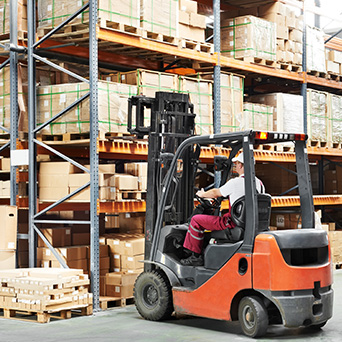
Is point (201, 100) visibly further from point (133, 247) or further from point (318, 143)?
point (318, 143)

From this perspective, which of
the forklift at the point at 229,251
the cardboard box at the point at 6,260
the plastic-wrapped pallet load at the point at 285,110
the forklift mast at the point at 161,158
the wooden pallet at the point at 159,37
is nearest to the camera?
the forklift at the point at 229,251

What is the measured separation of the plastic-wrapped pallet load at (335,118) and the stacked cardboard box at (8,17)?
7.12m

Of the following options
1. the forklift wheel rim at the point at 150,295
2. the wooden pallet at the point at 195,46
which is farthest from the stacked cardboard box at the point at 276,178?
the forklift wheel rim at the point at 150,295

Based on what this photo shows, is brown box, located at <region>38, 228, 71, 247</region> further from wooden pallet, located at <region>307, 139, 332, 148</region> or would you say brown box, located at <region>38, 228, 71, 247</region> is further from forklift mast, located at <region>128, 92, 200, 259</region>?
wooden pallet, located at <region>307, 139, 332, 148</region>

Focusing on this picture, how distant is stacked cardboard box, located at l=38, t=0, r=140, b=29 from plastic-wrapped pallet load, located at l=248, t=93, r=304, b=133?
3.92m

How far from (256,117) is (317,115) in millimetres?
2154

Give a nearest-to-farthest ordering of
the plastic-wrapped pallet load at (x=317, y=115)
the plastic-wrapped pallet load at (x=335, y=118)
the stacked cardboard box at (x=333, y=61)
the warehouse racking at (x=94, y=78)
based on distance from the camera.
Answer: the warehouse racking at (x=94, y=78), the plastic-wrapped pallet load at (x=317, y=115), the plastic-wrapped pallet load at (x=335, y=118), the stacked cardboard box at (x=333, y=61)

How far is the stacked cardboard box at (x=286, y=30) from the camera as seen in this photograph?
43.4 feet

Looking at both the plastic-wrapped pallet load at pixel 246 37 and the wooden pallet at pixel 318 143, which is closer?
the plastic-wrapped pallet load at pixel 246 37

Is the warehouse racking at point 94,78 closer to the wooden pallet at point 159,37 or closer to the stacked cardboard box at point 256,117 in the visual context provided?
the wooden pallet at point 159,37

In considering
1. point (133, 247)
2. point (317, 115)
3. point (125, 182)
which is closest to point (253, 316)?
point (133, 247)

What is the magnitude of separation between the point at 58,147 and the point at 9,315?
106 inches

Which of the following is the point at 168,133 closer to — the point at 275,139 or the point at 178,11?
the point at 275,139

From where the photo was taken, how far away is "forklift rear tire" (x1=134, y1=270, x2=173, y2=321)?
8148 mm
